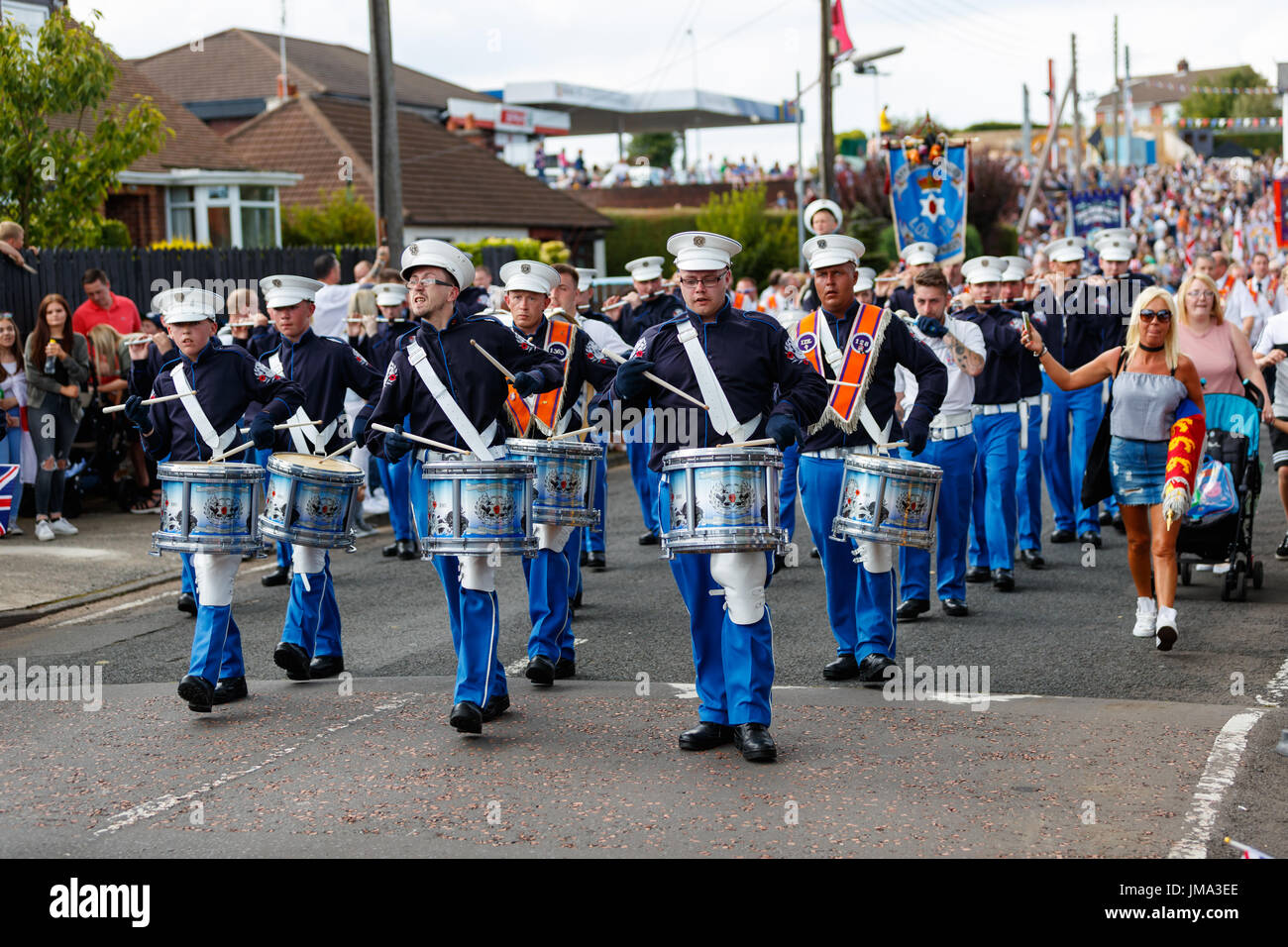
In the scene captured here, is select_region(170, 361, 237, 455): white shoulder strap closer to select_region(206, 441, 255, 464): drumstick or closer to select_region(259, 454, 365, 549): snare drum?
select_region(206, 441, 255, 464): drumstick

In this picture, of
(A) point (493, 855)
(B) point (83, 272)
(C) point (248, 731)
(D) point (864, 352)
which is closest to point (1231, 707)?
(D) point (864, 352)

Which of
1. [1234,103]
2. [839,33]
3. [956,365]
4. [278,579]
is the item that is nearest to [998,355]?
[956,365]

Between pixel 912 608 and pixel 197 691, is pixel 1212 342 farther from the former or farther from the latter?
pixel 197 691

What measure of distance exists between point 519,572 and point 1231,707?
585 cm

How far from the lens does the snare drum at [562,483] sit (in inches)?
327

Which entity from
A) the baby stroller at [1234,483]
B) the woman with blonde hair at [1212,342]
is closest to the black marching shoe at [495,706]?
the baby stroller at [1234,483]

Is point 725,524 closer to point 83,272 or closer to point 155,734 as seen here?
point 155,734

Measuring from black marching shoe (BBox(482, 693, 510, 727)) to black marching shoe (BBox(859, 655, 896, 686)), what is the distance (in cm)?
186

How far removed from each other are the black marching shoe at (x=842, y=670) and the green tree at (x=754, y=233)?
102 ft

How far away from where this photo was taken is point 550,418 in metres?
9.27

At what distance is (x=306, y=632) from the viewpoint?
8508mm

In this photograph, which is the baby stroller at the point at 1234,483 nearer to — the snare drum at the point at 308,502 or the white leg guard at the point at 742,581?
the white leg guard at the point at 742,581
